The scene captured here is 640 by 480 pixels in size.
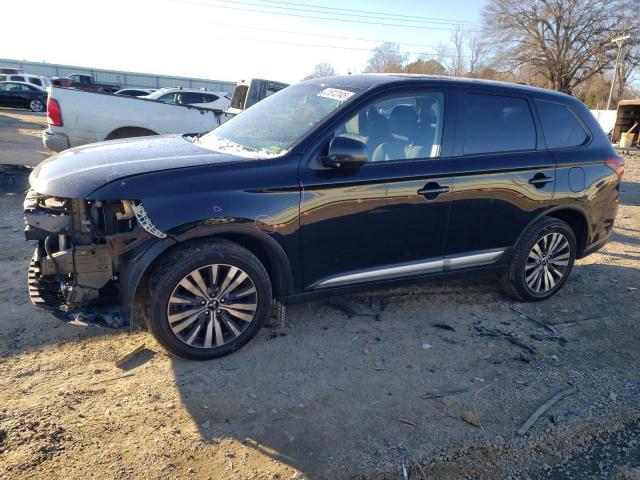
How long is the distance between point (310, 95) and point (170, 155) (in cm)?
131

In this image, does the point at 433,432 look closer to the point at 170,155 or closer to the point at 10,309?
the point at 170,155

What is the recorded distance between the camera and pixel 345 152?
11.0 ft

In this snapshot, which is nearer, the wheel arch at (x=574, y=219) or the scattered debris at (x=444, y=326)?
the scattered debris at (x=444, y=326)

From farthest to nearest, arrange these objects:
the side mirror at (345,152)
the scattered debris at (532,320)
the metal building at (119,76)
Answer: the metal building at (119,76) → the scattered debris at (532,320) → the side mirror at (345,152)

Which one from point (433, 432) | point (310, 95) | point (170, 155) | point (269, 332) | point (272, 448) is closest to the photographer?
point (272, 448)

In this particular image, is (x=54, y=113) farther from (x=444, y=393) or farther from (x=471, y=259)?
(x=444, y=393)

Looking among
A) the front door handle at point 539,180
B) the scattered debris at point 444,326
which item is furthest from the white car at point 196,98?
the scattered debris at point 444,326

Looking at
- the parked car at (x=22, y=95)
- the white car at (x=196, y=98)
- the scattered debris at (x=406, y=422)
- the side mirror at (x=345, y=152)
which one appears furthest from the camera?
the parked car at (x=22, y=95)

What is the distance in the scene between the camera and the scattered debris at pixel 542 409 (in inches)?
Answer: 116

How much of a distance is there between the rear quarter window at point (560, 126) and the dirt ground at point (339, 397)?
1598mm

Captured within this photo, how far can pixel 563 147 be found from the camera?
456cm

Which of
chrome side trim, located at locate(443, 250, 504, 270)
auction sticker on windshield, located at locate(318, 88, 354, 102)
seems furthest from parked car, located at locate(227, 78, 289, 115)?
chrome side trim, located at locate(443, 250, 504, 270)

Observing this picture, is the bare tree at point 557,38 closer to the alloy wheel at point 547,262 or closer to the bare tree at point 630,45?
the bare tree at point 630,45

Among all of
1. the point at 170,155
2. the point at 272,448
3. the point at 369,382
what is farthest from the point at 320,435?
the point at 170,155
